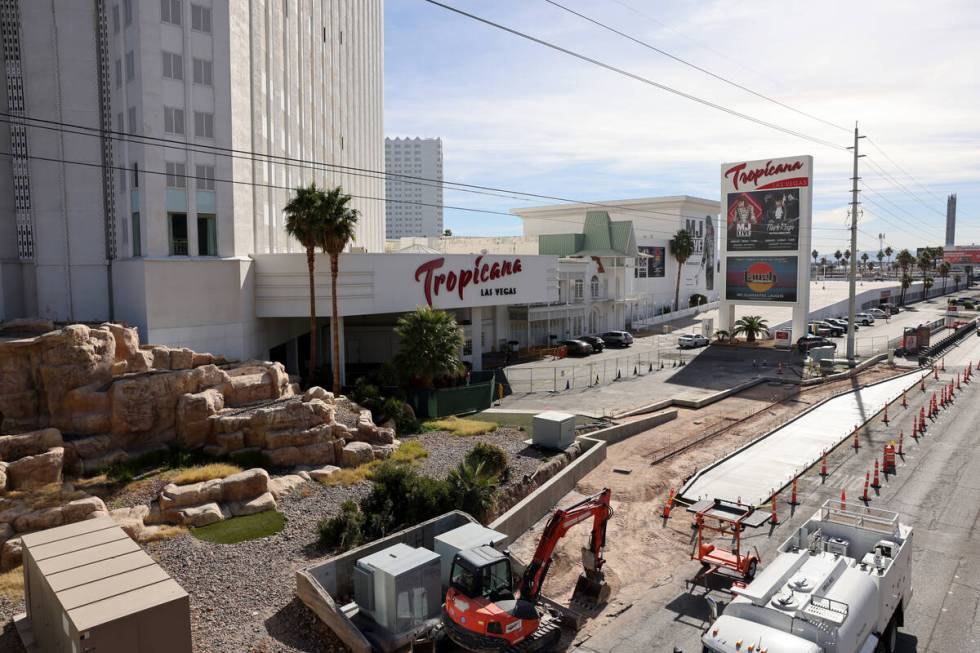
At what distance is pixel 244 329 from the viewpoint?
35.5 meters

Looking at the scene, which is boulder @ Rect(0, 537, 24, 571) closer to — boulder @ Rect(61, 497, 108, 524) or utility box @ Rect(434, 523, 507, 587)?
boulder @ Rect(61, 497, 108, 524)

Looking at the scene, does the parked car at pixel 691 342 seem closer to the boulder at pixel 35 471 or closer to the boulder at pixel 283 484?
the boulder at pixel 283 484

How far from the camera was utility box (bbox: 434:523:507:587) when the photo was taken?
55.9 feet

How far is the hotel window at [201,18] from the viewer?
32906mm

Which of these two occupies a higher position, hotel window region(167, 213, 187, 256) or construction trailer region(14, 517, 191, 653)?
hotel window region(167, 213, 187, 256)

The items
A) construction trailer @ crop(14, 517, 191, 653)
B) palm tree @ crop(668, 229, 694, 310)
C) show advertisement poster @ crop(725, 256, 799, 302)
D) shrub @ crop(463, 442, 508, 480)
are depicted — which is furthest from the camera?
palm tree @ crop(668, 229, 694, 310)

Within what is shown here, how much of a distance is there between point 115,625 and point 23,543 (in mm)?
5312

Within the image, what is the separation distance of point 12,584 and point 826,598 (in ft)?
60.4

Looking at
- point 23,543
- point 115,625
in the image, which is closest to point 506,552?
point 115,625

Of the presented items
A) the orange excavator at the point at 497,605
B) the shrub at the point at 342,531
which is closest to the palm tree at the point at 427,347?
the shrub at the point at 342,531

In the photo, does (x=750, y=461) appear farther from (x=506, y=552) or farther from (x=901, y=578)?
(x=506, y=552)

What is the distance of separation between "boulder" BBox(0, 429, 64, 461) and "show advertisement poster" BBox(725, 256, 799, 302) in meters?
60.6

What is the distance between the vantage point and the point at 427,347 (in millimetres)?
36344

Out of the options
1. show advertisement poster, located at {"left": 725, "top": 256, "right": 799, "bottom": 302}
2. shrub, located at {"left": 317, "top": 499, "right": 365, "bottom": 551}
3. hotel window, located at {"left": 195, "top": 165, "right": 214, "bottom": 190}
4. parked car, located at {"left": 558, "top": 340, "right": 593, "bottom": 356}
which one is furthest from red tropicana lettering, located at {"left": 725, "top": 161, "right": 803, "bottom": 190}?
shrub, located at {"left": 317, "top": 499, "right": 365, "bottom": 551}
